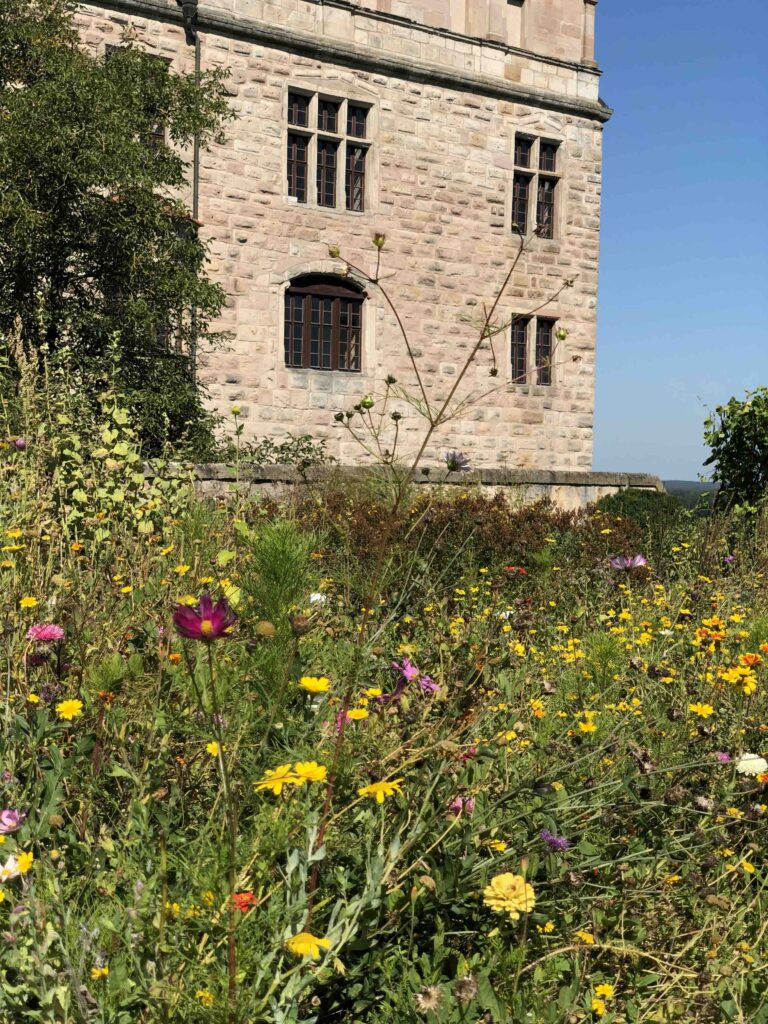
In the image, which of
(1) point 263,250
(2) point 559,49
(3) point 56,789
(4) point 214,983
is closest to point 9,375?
(1) point 263,250

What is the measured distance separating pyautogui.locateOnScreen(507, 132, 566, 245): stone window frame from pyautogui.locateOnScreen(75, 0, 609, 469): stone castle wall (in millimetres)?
58

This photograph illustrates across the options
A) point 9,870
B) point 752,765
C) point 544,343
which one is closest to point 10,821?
point 9,870

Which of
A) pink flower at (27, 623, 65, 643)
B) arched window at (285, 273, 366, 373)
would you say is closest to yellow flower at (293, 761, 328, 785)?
pink flower at (27, 623, 65, 643)

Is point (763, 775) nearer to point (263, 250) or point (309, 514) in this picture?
point (309, 514)

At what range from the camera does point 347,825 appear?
225 centimetres

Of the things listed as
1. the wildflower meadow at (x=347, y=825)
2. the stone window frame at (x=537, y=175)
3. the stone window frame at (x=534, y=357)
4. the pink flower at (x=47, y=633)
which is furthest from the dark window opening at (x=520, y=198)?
the pink flower at (x=47, y=633)

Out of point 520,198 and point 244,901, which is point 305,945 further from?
point 520,198

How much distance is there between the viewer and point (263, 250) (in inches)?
543

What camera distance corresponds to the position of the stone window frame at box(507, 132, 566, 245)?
1628cm

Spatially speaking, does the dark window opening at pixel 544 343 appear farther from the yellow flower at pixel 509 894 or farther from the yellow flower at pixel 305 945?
the yellow flower at pixel 305 945

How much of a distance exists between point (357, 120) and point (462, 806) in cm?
1452

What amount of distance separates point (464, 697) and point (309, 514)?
15.7ft

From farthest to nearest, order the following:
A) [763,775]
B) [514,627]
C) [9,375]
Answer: [9,375] < [514,627] < [763,775]

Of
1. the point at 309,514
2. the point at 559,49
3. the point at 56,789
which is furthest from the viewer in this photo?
the point at 559,49
